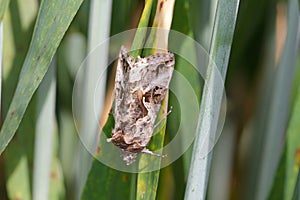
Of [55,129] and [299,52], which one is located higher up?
[299,52]

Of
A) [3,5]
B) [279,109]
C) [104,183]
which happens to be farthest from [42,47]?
[279,109]

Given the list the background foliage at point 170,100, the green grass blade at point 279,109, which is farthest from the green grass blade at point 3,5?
the green grass blade at point 279,109

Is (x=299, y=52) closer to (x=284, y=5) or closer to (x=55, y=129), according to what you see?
(x=284, y=5)

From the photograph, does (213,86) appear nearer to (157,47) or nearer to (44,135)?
(157,47)

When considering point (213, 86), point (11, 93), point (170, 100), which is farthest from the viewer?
point (11, 93)

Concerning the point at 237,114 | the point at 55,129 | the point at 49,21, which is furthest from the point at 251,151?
the point at 49,21

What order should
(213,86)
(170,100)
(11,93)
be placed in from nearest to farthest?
(213,86) → (170,100) → (11,93)

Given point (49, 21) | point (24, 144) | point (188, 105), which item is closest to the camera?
point (49, 21)
